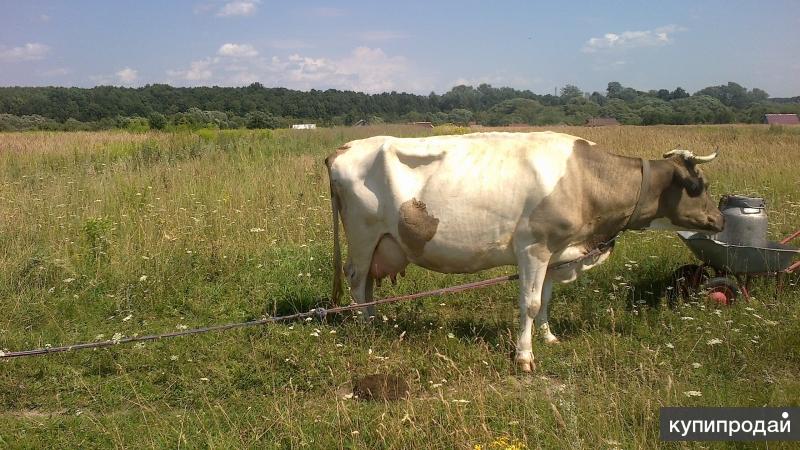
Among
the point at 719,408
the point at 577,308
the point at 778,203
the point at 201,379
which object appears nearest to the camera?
the point at 719,408

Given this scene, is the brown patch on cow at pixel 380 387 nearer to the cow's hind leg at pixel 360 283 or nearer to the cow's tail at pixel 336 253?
the cow's hind leg at pixel 360 283

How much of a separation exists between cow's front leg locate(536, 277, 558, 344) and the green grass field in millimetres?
158

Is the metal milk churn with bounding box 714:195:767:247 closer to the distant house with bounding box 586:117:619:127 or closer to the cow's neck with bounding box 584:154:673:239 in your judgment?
the cow's neck with bounding box 584:154:673:239

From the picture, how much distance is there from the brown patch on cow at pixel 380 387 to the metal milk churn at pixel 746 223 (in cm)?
384

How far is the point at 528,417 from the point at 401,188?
2323 mm

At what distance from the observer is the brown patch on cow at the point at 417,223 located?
5184 mm

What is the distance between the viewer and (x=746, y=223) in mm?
6012

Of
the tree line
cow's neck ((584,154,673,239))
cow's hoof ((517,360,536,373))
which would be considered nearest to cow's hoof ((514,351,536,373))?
cow's hoof ((517,360,536,373))

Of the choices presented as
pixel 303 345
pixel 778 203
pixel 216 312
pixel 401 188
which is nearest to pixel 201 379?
pixel 303 345

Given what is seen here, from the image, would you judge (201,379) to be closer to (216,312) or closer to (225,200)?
(216,312)

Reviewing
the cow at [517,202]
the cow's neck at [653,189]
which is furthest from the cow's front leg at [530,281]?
the cow's neck at [653,189]

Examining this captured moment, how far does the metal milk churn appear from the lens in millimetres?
6012

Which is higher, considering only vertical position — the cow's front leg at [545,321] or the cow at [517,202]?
the cow at [517,202]

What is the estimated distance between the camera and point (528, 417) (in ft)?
12.3
